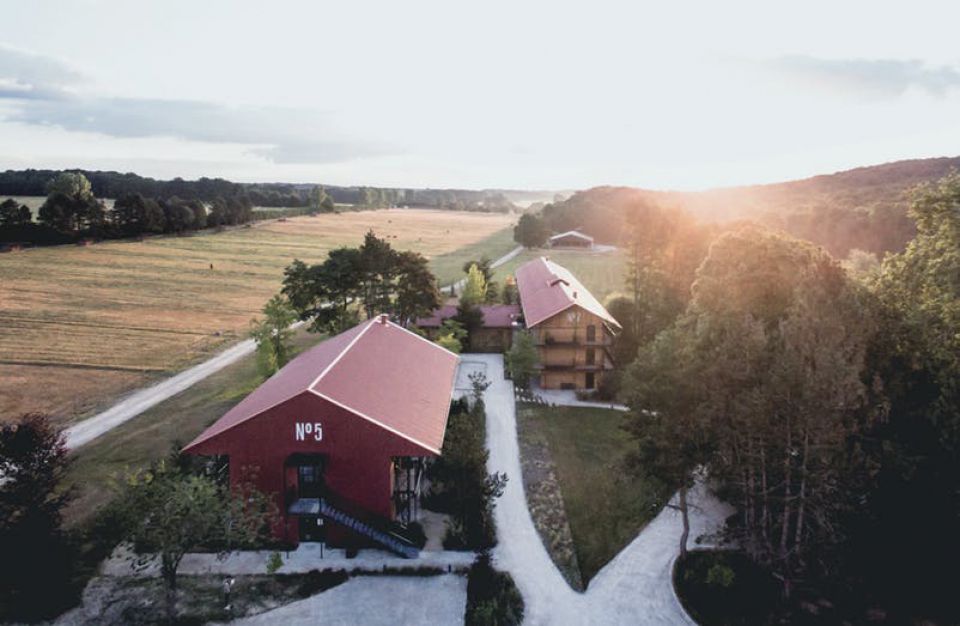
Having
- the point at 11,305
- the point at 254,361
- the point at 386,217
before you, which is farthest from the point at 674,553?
the point at 386,217

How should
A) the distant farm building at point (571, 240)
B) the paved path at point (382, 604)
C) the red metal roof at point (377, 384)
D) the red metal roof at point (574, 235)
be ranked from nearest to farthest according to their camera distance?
the paved path at point (382, 604) < the red metal roof at point (377, 384) < the red metal roof at point (574, 235) < the distant farm building at point (571, 240)

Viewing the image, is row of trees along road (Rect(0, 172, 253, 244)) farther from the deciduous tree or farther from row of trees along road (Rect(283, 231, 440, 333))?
the deciduous tree

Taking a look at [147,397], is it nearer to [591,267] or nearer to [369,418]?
[369,418]

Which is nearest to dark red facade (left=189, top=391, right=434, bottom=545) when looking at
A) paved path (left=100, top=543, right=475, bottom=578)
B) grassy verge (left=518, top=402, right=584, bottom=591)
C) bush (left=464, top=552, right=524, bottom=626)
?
paved path (left=100, top=543, right=475, bottom=578)

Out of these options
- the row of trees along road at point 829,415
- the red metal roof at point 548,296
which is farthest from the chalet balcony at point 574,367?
the row of trees along road at point 829,415

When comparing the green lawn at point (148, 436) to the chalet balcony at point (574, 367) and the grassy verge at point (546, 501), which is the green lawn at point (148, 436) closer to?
the grassy verge at point (546, 501)

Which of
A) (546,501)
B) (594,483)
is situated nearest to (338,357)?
(546,501)

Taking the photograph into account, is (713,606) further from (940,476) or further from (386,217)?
(386,217)
